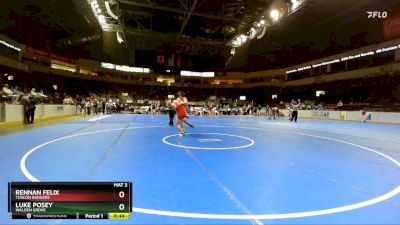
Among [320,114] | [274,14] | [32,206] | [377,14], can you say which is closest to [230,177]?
[32,206]

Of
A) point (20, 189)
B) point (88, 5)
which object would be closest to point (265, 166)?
Result: point (20, 189)

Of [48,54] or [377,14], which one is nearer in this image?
[377,14]

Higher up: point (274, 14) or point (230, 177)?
point (274, 14)

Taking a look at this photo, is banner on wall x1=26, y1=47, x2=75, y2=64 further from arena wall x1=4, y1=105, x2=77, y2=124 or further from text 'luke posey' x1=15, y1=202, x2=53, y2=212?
text 'luke posey' x1=15, y1=202, x2=53, y2=212

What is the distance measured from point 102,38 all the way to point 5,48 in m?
17.7

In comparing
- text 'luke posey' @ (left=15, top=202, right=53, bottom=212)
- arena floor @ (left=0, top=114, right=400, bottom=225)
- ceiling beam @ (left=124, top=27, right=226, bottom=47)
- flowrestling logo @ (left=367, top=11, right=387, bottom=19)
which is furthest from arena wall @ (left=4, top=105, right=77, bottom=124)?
flowrestling logo @ (left=367, top=11, right=387, bottom=19)
